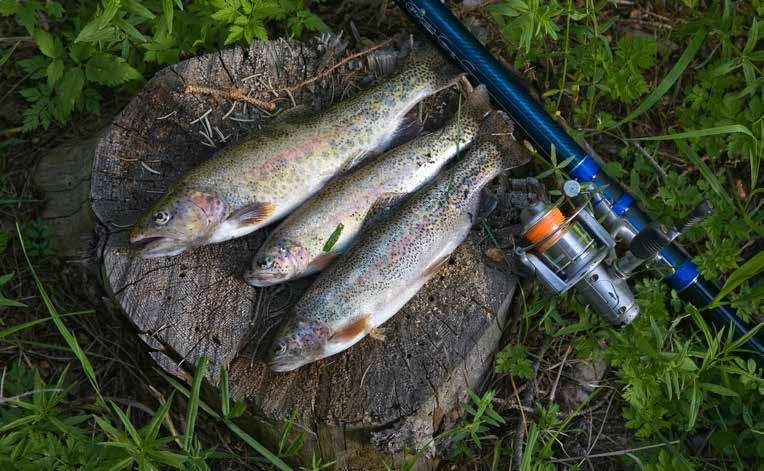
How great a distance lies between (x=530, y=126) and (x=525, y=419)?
70.3 inches

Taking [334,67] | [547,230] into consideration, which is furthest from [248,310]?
[547,230]

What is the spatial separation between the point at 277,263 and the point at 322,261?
10.3 inches

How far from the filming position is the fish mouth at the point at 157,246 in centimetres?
356

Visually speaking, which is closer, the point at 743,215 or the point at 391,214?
the point at 391,214

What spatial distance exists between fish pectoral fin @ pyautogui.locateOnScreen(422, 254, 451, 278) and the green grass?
0.33 metres

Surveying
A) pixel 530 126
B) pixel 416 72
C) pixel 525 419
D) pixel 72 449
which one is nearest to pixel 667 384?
A: pixel 525 419

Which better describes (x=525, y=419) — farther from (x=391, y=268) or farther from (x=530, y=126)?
(x=530, y=126)

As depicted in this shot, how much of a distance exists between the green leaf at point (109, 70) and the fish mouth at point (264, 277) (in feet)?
4.90

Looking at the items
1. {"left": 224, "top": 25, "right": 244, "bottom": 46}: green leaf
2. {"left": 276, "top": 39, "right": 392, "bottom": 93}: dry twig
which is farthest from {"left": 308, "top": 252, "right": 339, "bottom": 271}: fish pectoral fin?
{"left": 224, "top": 25, "right": 244, "bottom": 46}: green leaf

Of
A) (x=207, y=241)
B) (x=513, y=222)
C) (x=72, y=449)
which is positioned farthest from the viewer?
Answer: (x=513, y=222)

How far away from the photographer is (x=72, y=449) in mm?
3428

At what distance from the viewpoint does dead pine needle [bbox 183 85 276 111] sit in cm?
392

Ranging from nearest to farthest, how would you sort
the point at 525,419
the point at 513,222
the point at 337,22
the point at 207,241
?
the point at 207,241
the point at 513,222
the point at 525,419
the point at 337,22

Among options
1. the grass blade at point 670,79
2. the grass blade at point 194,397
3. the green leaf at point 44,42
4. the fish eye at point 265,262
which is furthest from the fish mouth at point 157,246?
the grass blade at point 670,79
